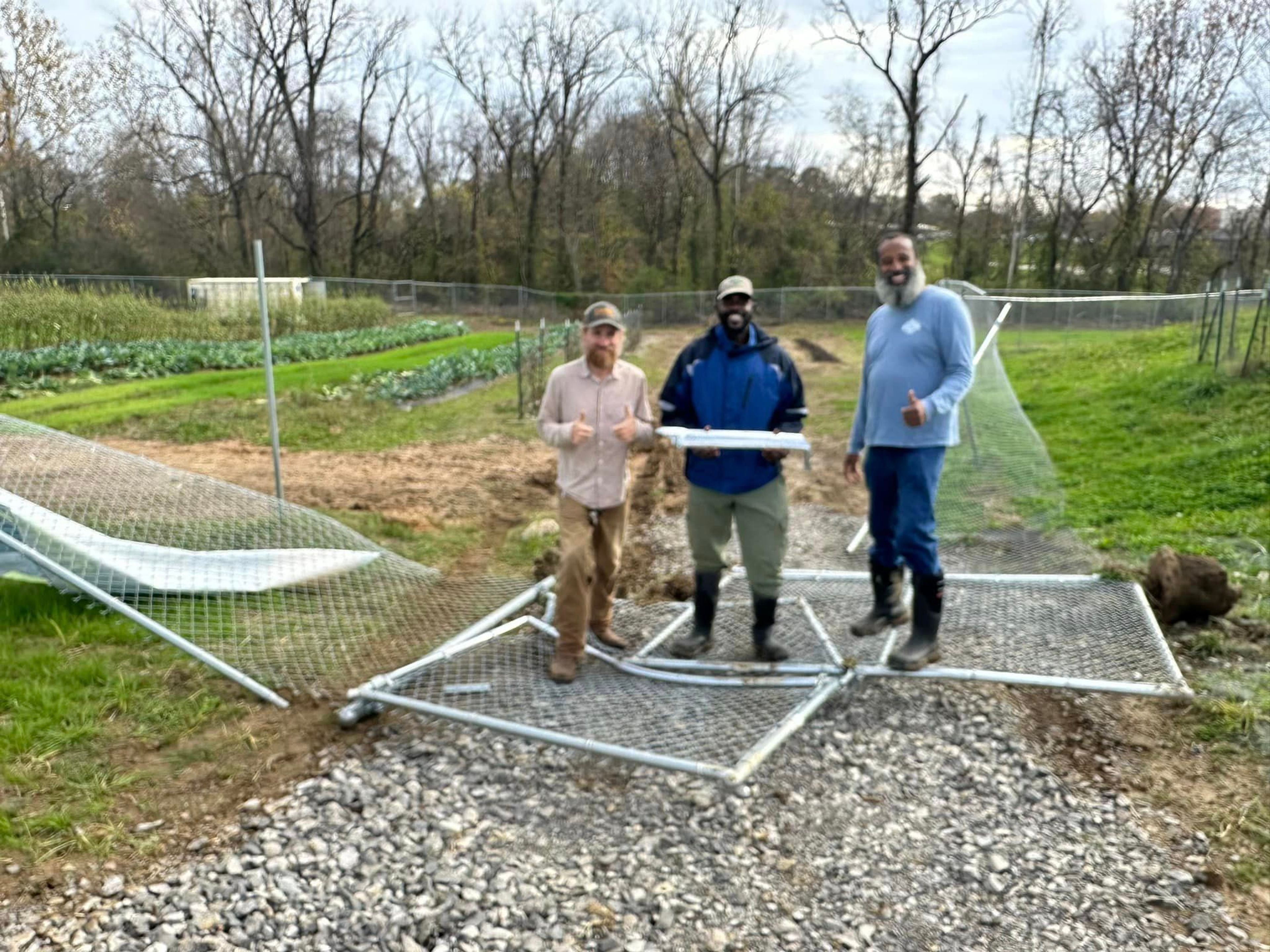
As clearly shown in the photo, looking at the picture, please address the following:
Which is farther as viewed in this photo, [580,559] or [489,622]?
[489,622]

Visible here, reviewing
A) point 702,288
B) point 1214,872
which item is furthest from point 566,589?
point 702,288

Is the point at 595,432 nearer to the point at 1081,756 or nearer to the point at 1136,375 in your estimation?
the point at 1081,756

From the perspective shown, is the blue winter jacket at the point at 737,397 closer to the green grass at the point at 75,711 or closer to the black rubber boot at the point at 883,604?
the black rubber boot at the point at 883,604

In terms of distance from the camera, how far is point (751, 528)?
183 inches

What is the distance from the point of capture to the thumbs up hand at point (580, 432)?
443 cm

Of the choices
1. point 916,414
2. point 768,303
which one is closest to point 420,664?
point 916,414

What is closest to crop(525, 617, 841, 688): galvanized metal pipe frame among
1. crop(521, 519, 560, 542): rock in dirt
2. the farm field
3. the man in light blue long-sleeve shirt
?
the man in light blue long-sleeve shirt

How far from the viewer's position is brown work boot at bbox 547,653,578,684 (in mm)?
4668

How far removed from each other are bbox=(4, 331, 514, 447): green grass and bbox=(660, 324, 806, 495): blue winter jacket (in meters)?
8.63

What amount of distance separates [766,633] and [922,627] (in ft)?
2.54

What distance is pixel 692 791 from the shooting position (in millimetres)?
3848

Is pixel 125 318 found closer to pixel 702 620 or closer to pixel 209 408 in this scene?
pixel 209 408

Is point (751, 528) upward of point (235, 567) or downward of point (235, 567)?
upward

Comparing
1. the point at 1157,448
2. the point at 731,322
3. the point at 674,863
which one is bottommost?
the point at 674,863
